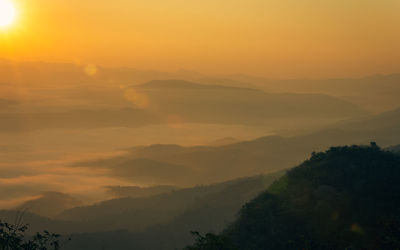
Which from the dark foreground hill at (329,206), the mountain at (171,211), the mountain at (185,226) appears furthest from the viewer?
the mountain at (171,211)

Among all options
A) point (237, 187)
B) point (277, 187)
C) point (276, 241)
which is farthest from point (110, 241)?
point (276, 241)

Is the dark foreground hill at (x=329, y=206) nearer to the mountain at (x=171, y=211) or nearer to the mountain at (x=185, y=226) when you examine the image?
the mountain at (x=185, y=226)

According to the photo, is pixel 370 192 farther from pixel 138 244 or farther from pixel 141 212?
pixel 141 212

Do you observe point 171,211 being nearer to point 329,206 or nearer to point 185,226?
point 185,226

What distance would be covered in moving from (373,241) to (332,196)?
12.2 meters

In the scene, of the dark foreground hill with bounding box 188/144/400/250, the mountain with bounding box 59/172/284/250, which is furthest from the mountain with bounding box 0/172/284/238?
the dark foreground hill with bounding box 188/144/400/250

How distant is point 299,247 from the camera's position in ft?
190

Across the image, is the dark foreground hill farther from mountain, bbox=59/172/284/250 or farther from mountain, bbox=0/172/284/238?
mountain, bbox=0/172/284/238

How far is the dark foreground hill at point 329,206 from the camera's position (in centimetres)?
5872

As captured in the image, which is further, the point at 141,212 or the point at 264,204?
the point at 141,212

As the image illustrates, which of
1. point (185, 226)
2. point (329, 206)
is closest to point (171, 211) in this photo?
point (185, 226)

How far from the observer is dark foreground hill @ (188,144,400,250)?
5872 cm

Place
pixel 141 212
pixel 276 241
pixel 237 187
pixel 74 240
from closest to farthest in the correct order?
pixel 276 241 < pixel 74 240 < pixel 237 187 < pixel 141 212

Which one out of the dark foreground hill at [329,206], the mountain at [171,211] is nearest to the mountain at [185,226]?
the mountain at [171,211]
